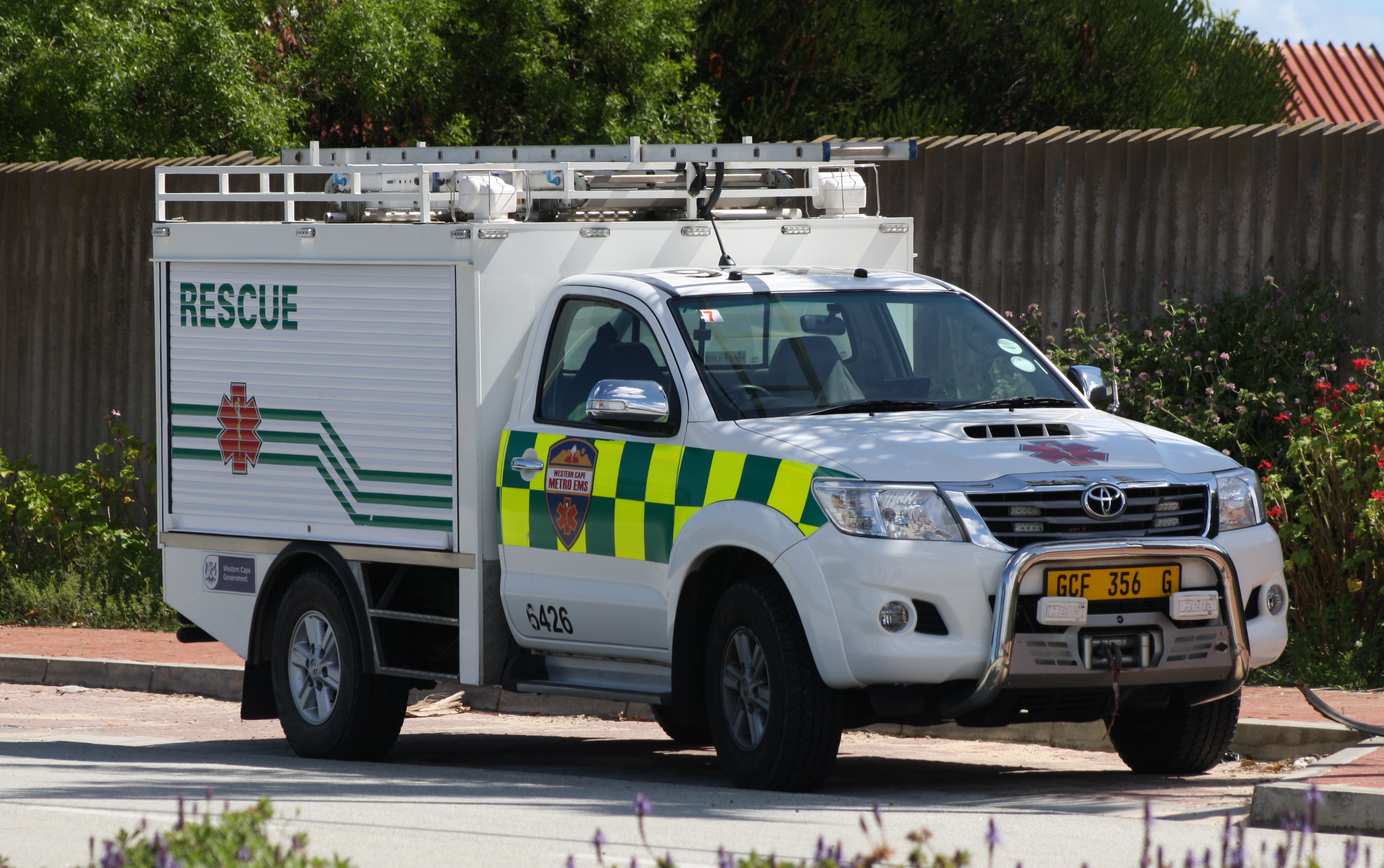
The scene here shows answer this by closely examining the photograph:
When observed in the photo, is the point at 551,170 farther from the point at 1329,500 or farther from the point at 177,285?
the point at 1329,500

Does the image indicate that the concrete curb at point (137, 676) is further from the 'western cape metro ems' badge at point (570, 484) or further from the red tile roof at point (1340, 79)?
the red tile roof at point (1340, 79)

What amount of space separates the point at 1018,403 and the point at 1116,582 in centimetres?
129

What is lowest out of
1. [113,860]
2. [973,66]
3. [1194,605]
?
[113,860]

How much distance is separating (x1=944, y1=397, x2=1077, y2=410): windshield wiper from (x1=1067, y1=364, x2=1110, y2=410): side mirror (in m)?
0.10

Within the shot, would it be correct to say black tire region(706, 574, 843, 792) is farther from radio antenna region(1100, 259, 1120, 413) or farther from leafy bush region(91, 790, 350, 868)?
radio antenna region(1100, 259, 1120, 413)

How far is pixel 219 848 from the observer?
463 centimetres

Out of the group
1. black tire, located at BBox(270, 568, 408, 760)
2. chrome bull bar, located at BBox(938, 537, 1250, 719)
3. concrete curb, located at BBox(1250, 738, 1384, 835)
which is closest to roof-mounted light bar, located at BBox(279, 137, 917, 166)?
black tire, located at BBox(270, 568, 408, 760)

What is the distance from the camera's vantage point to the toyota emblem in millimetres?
7012

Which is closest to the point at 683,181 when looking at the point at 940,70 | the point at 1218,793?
the point at 1218,793

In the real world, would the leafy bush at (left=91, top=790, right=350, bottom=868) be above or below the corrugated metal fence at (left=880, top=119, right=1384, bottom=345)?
below

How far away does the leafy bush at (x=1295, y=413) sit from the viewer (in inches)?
391

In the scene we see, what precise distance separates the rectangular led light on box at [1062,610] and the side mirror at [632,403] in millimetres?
1719

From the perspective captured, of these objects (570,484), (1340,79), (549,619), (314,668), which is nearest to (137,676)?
(314,668)

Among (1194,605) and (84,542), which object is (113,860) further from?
(84,542)
